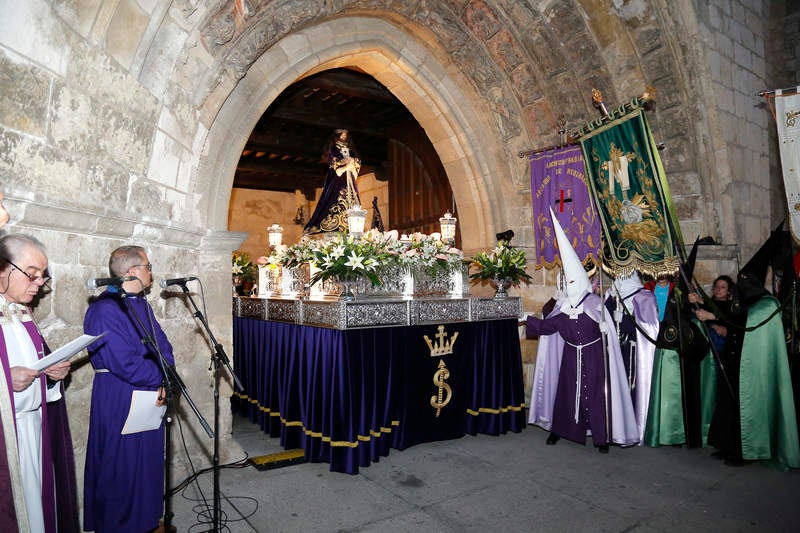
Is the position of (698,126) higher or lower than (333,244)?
higher

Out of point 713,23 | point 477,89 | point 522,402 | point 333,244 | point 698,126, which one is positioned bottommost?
point 522,402

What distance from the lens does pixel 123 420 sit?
8.90 feet

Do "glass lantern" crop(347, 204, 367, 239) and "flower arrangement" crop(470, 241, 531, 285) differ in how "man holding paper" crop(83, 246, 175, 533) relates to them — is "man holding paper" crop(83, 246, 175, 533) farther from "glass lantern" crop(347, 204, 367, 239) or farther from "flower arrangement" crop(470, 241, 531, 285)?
"flower arrangement" crop(470, 241, 531, 285)

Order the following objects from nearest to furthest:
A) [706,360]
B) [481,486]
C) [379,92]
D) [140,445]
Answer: [140,445] → [481,486] → [706,360] → [379,92]

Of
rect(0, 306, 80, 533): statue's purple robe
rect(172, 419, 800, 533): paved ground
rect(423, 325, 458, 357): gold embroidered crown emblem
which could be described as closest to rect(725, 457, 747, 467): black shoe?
rect(172, 419, 800, 533): paved ground

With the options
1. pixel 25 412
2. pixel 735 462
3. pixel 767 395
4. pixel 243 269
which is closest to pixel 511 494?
pixel 735 462

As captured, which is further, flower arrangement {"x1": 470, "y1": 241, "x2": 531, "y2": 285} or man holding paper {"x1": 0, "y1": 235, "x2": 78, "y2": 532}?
flower arrangement {"x1": 470, "y1": 241, "x2": 531, "y2": 285}

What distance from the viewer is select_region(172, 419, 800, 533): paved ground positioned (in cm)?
307

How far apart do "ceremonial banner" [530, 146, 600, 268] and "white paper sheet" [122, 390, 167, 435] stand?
4.57m

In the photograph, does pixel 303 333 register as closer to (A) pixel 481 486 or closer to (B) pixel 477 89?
(A) pixel 481 486

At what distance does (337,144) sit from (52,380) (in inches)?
182

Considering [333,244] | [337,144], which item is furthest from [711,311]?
[337,144]

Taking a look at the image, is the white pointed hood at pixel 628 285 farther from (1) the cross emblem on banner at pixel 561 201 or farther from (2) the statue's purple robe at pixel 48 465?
(2) the statue's purple robe at pixel 48 465

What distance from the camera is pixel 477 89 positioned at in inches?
255
